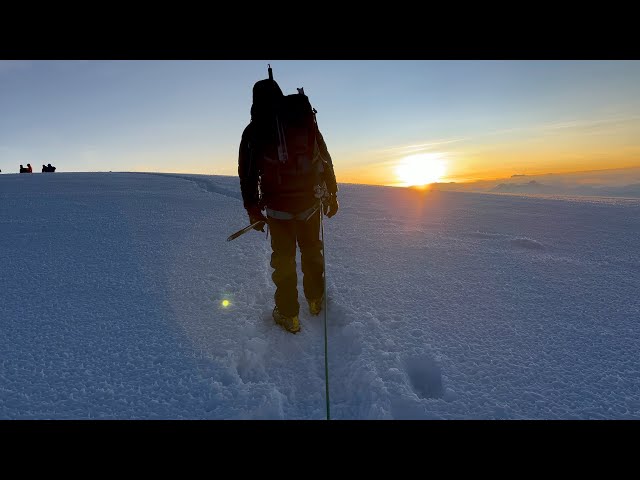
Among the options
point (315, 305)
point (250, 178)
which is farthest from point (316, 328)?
point (250, 178)

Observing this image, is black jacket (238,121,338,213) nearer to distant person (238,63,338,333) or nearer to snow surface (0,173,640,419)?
distant person (238,63,338,333)

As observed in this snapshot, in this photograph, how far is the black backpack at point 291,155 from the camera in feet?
8.27

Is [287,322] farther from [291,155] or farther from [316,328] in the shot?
[291,155]

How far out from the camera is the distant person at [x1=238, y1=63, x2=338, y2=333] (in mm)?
2533

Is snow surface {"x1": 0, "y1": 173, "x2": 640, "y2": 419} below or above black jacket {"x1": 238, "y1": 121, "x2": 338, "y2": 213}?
below

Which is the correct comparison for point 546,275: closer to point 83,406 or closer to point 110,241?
point 83,406

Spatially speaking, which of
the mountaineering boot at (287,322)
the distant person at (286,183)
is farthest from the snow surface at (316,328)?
the distant person at (286,183)

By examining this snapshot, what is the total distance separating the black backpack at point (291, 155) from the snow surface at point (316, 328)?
3.13 ft

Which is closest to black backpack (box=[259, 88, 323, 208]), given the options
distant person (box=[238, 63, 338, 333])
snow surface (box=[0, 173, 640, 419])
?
distant person (box=[238, 63, 338, 333])

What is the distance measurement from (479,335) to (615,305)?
1.46 m

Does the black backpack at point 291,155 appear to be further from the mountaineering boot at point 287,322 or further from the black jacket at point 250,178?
the mountaineering boot at point 287,322

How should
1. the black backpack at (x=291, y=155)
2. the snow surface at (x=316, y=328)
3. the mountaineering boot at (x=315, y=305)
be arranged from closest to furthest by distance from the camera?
the snow surface at (x=316, y=328)
the black backpack at (x=291, y=155)
the mountaineering boot at (x=315, y=305)
